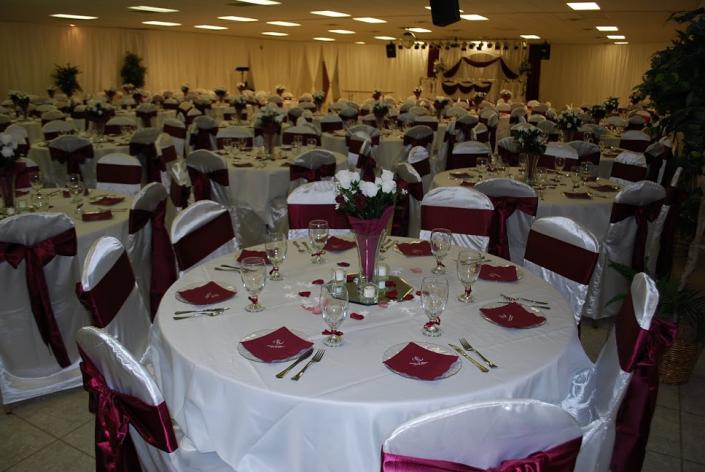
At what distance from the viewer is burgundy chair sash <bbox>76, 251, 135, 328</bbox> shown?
2399 millimetres

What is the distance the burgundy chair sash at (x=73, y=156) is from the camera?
6.66 metres

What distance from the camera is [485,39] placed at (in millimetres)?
21438

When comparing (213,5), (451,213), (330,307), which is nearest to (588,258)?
(451,213)

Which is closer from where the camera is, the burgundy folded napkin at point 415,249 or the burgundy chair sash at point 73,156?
the burgundy folded napkin at point 415,249

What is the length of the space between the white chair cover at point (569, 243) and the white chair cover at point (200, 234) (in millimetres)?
1799

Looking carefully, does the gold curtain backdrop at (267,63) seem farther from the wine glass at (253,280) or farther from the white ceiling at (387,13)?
the wine glass at (253,280)

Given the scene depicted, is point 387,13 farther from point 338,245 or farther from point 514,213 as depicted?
point 338,245

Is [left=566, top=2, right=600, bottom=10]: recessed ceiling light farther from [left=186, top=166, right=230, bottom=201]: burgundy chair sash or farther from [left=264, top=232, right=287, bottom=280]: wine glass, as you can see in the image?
[left=264, top=232, right=287, bottom=280]: wine glass

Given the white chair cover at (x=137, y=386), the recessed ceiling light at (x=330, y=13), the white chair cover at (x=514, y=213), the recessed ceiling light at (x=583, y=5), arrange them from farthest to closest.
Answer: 1. the recessed ceiling light at (x=330, y=13)
2. the recessed ceiling light at (x=583, y=5)
3. the white chair cover at (x=514, y=213)
4. the white chair cover at (x=137, y=386)

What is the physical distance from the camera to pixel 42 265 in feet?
10.6

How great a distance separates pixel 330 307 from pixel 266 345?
273 millimetres

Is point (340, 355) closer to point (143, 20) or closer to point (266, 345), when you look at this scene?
point (266, 345)

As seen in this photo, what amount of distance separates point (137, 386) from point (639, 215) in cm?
382

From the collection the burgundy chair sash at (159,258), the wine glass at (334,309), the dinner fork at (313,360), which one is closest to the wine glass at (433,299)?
the wine glass at (334,309)
